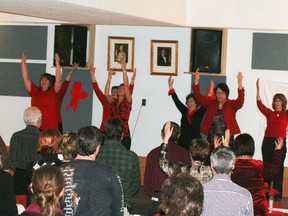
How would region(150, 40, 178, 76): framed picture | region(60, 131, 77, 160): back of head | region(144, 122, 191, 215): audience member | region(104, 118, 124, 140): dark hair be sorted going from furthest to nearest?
1. region(150, 40, 178, 76): framed picture
2. region(144, 122, 191, 215): audience member
3. region(104, 118, 124, 140): dark hair
4. region(60, 131, 77, 160): back of head

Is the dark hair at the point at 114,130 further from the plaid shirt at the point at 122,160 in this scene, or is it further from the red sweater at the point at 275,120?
the red sweater at the point at 275,120

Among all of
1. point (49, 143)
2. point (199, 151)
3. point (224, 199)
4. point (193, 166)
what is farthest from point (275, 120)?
point (224, 199)

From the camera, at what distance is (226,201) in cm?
487

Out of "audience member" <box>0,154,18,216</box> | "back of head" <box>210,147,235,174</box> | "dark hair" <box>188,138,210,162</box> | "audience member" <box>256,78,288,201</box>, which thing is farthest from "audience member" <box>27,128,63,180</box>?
"audience member" <box>256,78,288,201</box>

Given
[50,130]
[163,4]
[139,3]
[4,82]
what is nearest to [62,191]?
[50,130]

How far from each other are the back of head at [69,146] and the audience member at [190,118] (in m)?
4.88

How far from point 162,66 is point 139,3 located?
2.43 metres

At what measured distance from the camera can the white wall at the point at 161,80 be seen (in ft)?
36.6

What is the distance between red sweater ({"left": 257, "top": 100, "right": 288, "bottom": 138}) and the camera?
10.3 meters

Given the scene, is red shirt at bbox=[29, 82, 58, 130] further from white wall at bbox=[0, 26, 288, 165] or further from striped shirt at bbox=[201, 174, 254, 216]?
striped shirt at bbox=[201, 174, 254, 216]

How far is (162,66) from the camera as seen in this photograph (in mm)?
11508

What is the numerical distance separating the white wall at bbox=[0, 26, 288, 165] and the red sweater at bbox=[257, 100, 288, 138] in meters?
0.67

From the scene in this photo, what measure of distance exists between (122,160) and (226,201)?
5.49ft

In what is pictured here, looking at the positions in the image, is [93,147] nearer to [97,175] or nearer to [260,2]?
[97,175]
